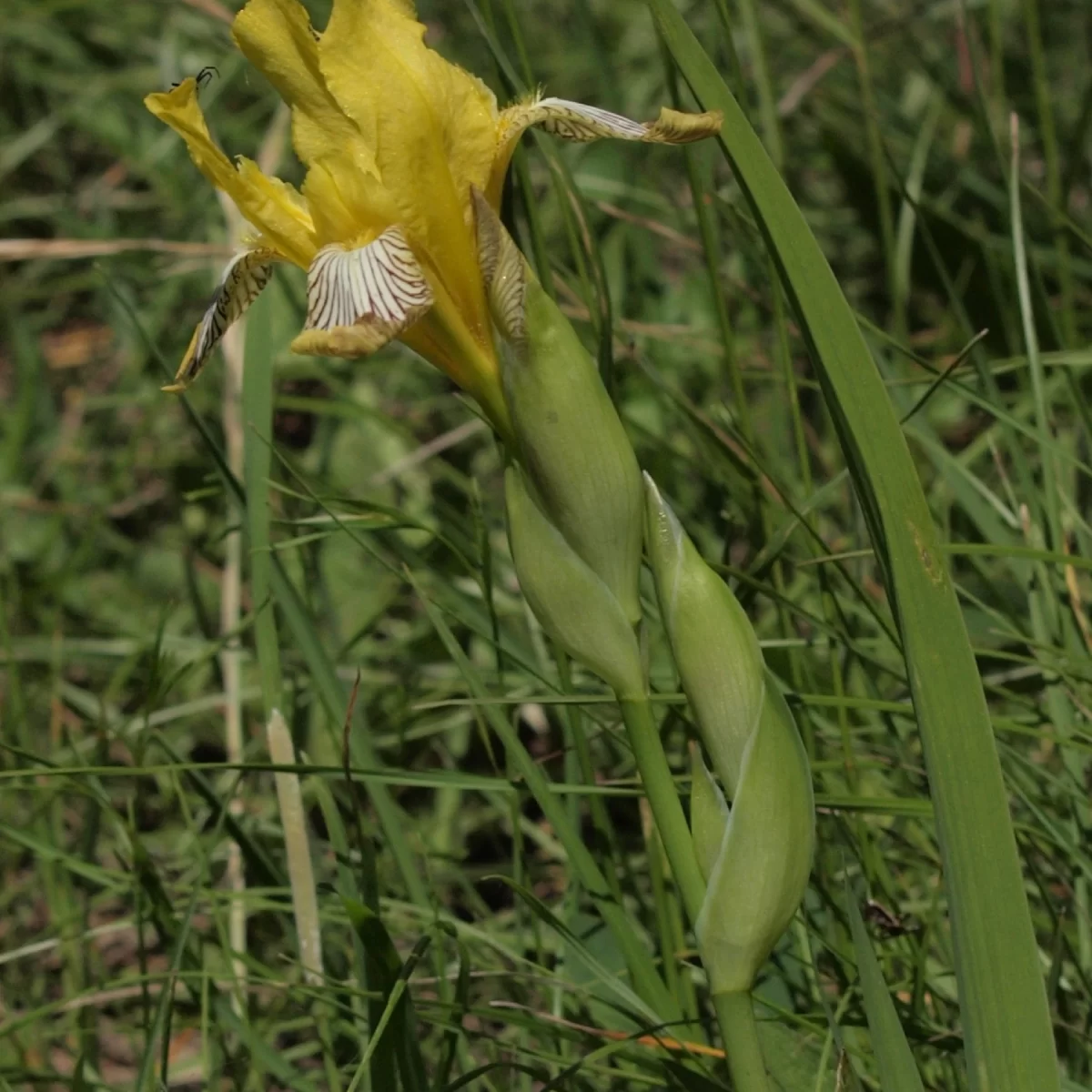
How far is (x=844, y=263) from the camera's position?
2.11 meters

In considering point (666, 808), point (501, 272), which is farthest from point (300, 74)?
point (666, 808)

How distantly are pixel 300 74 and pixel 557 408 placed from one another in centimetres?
24

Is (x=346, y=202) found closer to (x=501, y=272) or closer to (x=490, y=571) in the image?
(x=501, y=272)

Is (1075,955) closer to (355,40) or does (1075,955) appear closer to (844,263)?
(355,40)

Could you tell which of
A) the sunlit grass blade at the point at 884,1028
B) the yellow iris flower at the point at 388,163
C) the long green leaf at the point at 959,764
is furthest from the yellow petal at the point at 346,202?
the sunlit grass blade at the point at 884,1028

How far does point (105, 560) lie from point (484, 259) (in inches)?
53.1

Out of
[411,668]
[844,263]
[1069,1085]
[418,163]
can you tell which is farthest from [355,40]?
[844,263]

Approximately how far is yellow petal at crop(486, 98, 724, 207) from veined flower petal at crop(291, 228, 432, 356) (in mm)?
82

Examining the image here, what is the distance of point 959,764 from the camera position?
23.4 inches

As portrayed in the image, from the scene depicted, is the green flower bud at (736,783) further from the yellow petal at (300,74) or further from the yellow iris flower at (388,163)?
the yellow petal at (300,74)

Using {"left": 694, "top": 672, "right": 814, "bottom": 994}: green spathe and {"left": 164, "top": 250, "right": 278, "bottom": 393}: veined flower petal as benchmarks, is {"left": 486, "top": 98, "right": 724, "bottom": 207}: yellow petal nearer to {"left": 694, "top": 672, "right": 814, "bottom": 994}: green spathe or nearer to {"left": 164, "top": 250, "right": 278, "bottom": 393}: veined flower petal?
{"left": 164, "top": 250, "right": 278, "bottom": 393}: veined flower petal

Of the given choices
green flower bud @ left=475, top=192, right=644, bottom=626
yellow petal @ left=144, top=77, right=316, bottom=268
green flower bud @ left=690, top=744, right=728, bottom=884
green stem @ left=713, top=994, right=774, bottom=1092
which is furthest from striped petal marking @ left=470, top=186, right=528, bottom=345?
green stem @ left=713, top=994, right=774, bottom=1092

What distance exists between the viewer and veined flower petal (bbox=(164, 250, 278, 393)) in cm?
84

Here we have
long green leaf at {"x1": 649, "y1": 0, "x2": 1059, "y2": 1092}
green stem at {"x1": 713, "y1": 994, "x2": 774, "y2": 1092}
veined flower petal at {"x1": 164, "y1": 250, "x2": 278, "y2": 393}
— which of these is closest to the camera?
long green leaf at {"x1": 649, "y1": 0, "x2": 1059, "y2": 1092}
